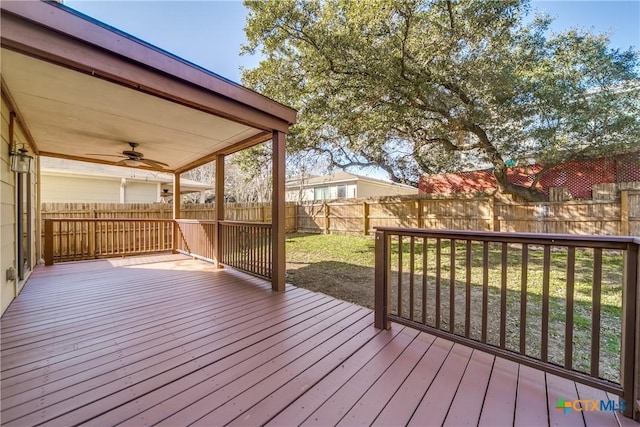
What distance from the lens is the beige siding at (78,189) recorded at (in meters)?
9.38

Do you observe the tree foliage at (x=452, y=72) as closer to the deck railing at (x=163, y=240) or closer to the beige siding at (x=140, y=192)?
the deck railing at (x=163, y=240)

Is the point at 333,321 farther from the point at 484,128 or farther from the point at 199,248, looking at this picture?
the point at 484,128

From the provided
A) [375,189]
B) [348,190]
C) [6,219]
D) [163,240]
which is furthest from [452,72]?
[375,189]

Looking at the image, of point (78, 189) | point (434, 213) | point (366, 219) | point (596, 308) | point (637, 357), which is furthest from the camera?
point (366, 219)

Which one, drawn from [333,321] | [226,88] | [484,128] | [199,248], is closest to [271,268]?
[333,321]

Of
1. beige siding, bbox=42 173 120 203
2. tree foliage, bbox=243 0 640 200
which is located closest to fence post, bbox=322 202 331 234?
tree foliage, bbox=243 0 640 200

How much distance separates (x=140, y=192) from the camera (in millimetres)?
10891

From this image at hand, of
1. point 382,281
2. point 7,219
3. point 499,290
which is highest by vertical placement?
point 7,219

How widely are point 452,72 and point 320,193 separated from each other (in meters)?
15.1

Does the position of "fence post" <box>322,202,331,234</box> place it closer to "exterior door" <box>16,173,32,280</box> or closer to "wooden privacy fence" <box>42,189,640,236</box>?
"wooden privacy fence" <box>42,189,640,236</box>

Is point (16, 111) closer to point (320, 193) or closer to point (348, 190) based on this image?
point (348, 190)

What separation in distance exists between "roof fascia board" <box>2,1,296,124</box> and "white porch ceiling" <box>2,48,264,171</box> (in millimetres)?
449

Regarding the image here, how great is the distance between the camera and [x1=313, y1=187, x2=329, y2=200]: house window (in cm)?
2058

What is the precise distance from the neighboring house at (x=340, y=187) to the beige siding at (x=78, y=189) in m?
10.6
